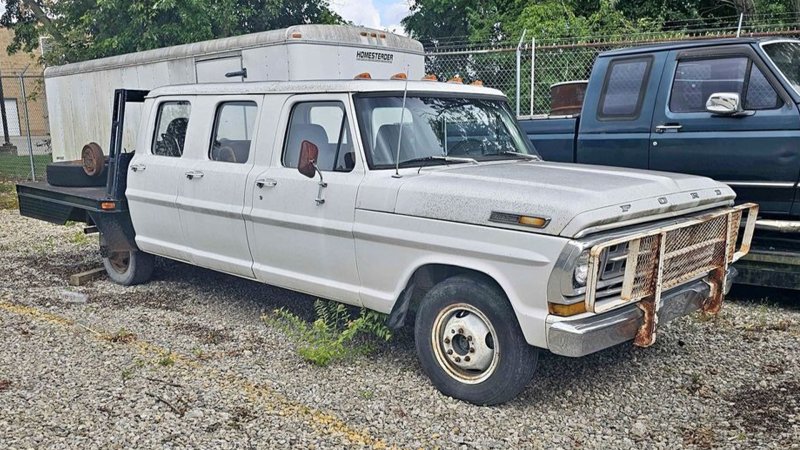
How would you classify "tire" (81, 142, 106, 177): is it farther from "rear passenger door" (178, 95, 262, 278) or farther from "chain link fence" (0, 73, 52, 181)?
"chain link fence" (0, 73, 52, 181)

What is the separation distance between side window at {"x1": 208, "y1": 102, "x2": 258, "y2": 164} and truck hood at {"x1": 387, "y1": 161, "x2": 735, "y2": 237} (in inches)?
66.9

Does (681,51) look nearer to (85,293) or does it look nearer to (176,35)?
(85,293)

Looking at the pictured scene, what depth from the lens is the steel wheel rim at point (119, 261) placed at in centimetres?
761

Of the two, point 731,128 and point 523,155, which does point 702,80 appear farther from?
point 523,155

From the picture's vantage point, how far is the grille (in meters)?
3.95

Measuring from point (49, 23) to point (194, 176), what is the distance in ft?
61.1

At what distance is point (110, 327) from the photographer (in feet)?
20.1

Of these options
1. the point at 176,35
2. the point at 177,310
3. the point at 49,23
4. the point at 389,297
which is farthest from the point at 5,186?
the point at 389,297

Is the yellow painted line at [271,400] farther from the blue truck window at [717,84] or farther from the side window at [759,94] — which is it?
the side window at [759,94]

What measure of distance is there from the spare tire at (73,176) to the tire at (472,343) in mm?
4783

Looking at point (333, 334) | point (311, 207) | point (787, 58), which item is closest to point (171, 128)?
point (311, 207)

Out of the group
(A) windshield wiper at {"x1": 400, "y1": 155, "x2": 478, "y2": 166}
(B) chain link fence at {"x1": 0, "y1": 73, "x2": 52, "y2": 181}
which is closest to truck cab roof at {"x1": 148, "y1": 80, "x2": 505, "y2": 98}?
(A) windshield wiper at {"x1": 400, "y1": 155, "x2": 478, "y2": 166}

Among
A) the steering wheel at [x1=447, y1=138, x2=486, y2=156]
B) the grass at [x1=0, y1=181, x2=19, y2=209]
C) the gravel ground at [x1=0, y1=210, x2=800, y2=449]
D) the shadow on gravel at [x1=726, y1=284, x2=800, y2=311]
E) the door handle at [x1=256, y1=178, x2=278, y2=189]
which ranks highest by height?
the steering wheel at [x1=447, y1=138, x2=486, y2=156]

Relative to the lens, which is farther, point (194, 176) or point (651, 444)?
point (194, 176)
